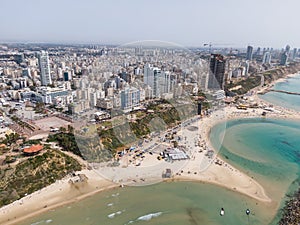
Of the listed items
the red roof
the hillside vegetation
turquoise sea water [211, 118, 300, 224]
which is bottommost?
turquoise sea water [211, 118, 300, 224]

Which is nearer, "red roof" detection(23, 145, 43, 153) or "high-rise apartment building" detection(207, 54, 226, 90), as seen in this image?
"red roof" detection(23, 145, 43, 153)

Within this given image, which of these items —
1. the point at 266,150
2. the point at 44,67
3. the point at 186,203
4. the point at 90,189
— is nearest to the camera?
the point at 186,203

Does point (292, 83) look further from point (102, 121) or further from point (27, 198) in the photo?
point (27, 198)

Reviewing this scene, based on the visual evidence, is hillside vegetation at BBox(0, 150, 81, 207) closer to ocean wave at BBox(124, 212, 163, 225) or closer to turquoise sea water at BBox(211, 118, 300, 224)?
ocean wave at BBox(124, 212, 163, 225)

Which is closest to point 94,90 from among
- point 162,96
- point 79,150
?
point 162,96

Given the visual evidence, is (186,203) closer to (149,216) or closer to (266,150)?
(149,216)

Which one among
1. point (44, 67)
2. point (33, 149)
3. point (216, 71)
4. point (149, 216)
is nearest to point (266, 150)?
point (149, 216)

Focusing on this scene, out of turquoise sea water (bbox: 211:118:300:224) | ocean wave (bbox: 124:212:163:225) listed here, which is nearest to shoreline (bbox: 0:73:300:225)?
turquoise sea water (bbox: 211:118:300:224)

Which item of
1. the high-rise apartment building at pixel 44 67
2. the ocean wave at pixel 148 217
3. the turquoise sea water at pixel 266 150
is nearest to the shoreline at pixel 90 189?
the turquoise sea water at pixel 266 150
